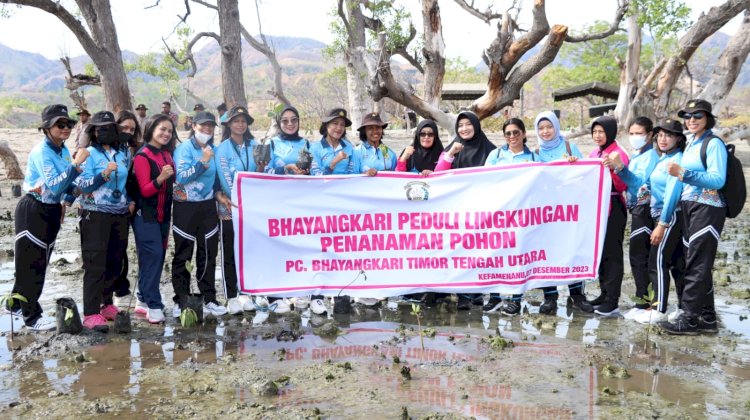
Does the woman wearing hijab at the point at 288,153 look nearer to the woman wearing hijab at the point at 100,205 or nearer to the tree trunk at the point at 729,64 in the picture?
the woman wearing hijab at the point at 100,205

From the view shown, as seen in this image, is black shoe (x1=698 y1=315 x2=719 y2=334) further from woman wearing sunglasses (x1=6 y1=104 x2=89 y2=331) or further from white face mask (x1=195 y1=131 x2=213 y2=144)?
woman wearing sunglasses (x1=6 y1=104 x2=89 y2=331)

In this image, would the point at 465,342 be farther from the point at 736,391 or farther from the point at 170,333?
the point at 170,333

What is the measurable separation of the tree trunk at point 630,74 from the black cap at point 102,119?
11832mm

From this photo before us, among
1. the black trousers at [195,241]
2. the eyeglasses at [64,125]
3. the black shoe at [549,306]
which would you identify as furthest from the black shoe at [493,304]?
the eyeglasses at [64,125]

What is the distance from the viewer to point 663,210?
19.5ft

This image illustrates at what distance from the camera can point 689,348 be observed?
18.3 feet

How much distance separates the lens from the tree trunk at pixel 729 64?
14266mm

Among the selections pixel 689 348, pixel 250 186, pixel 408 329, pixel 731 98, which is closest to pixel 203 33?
pixel 250 186

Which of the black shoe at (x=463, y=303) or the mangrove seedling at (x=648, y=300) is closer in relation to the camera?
the mangrove seedling at (x=648, y=300)

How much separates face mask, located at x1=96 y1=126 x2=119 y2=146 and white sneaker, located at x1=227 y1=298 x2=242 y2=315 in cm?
183

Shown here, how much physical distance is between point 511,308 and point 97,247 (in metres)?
3.77

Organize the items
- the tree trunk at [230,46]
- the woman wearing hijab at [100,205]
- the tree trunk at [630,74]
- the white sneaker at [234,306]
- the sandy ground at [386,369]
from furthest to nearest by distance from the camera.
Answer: the tree trunk at [630,74] → the tree trunk at [230,46] → the white sneaker at [234,306] → the woman wearing hijab at [100,205] → the sandy ground at [386,369]

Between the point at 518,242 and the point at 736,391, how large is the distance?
2.39m

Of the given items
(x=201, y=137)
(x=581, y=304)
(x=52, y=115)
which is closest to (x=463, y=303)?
(x=581, y=304)
